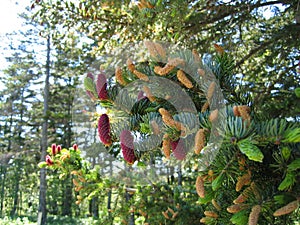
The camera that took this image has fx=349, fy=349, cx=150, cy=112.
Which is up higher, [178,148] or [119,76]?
[119,76]

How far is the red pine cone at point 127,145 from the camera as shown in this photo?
1.13 m

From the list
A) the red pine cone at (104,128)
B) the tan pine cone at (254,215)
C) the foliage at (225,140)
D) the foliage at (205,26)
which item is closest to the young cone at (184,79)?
the foliage at (225,140)

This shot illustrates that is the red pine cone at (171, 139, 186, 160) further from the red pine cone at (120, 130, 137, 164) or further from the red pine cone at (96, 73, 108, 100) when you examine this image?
the red pine cone at (96, 73, 108, 100)

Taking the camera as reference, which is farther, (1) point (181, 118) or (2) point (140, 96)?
(2) point (140, 96)

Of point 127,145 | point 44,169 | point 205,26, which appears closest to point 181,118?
point 127,145

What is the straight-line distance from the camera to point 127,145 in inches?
45.2

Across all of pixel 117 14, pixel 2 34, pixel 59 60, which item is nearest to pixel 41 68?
pixel 59 60

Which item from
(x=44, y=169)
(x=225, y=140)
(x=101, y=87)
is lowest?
(x=225, y=140)

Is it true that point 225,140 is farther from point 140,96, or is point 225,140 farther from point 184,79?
point 140,96

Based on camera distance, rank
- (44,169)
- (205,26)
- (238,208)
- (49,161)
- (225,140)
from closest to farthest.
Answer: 1. (225,140)
2. (238,208)
3. (49,161)
4. (205,26)
5. (44,169)

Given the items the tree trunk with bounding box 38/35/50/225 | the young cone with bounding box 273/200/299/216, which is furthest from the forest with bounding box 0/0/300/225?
the tree trunk with bounding box 38/35/50/225

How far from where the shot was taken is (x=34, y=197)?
3262 cm

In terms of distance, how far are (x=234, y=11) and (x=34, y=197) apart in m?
32.5

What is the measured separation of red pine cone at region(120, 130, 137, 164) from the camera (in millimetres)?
1130
